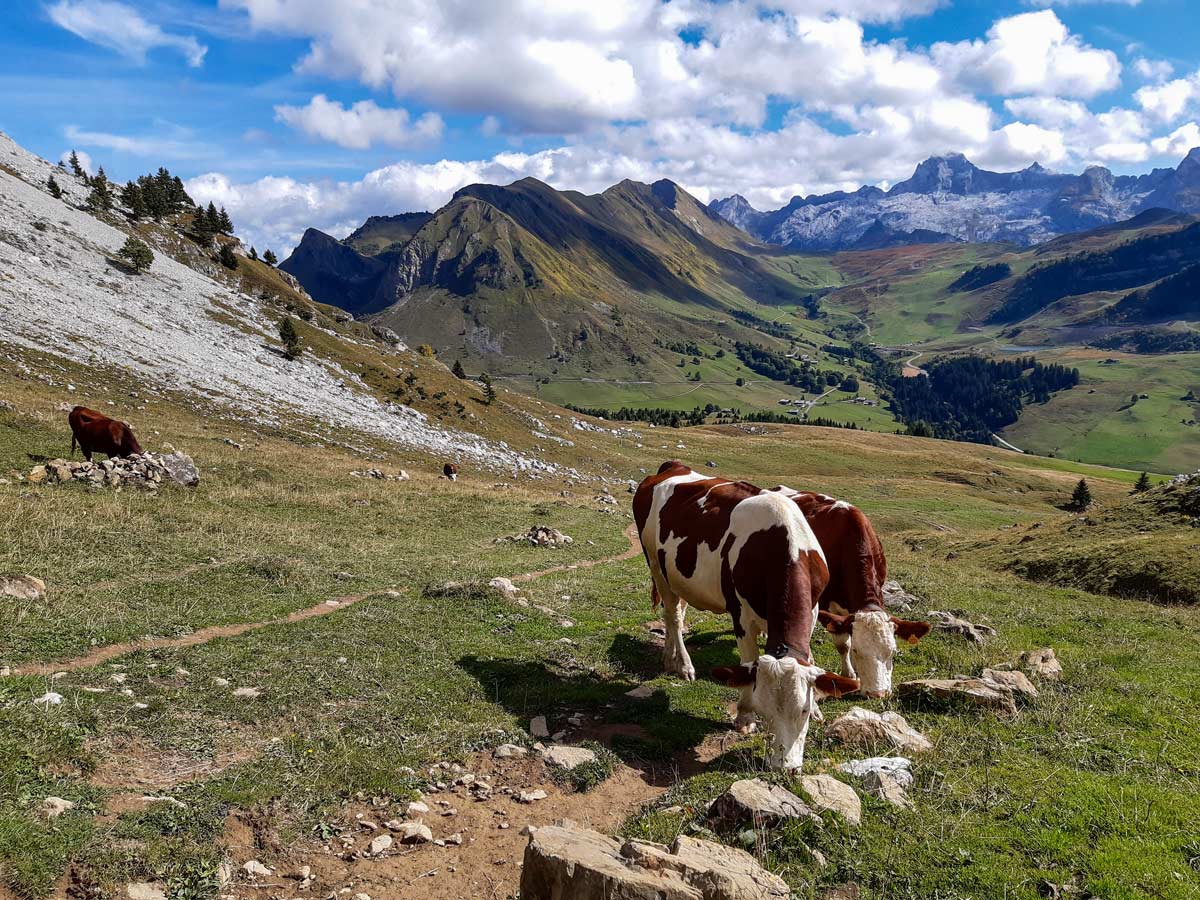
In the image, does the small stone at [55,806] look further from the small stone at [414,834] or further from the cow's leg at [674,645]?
the cow's leg at [674,645]

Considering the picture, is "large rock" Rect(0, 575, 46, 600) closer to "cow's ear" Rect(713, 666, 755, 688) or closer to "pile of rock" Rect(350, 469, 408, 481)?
"cow's ear" Rect(713, 666, 755, 688)

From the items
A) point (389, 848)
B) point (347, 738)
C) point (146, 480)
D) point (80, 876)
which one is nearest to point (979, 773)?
point (389, 848)

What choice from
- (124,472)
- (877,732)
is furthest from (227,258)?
(877,732)

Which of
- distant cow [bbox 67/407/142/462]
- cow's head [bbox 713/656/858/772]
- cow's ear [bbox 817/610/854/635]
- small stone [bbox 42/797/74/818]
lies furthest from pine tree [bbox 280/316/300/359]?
cow's head [bbox 713/656/858/772]

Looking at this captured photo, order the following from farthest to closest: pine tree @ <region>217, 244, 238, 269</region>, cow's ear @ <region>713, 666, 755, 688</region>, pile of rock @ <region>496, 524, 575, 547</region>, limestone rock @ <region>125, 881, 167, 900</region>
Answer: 1. pine tree @ <region>217, 244, 238, 269</region>
2. pile of rock @ <region>496, 524, 575, 547</region>
3. cow's ear @ <region>713, 666, 755, 688</region>
4. limestone rock @ <region>125, 881, 167, 900</region>

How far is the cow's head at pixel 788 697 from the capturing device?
9.38 metres

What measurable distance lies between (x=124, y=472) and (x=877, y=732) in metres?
27.5

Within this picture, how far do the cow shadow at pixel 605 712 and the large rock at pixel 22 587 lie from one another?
31.2 feet

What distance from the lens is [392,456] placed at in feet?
179

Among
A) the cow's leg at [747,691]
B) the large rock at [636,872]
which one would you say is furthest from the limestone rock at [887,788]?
the large rock at [636,872]

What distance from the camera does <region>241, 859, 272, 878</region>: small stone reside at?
7302 millimetres

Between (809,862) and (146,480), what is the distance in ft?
89.2

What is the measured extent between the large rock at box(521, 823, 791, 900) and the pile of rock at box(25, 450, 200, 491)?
2506cm

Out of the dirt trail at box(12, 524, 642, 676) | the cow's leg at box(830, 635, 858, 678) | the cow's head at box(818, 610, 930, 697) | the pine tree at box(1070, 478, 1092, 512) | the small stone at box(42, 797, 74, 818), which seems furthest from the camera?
the pine tree at box(1070, 478, 1092, 512)
